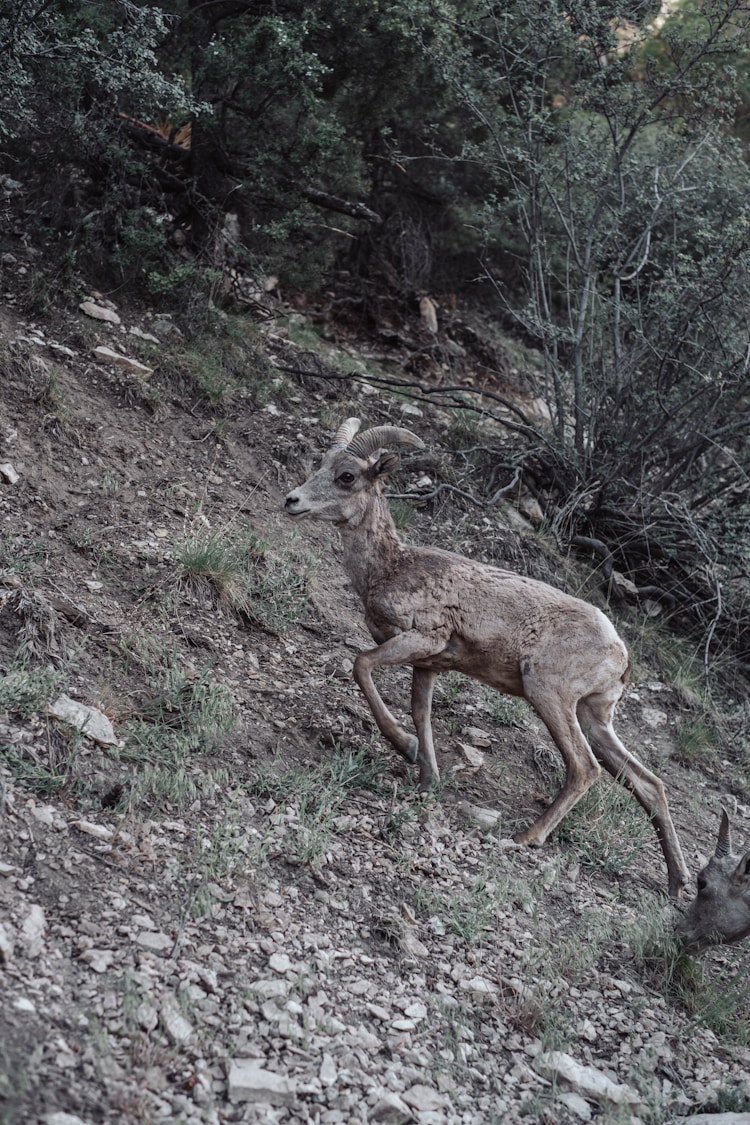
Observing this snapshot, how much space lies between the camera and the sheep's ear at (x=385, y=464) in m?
6.49

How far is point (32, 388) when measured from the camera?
8047mm

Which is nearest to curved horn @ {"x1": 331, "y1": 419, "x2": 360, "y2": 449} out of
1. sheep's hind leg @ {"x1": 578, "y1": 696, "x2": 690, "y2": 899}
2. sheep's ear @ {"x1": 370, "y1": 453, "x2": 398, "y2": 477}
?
sheep's ear @ {"x1": 370, "y1": 453, "x2": 398, "y2": 477}

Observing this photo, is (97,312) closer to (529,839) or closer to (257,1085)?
(529,839)

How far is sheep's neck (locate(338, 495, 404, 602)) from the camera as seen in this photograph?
6523 mm

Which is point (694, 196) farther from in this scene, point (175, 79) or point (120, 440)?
point (120, 440)

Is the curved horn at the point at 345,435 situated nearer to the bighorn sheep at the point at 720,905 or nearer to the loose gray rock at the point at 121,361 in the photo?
the loose gray rock at the point at 121,361

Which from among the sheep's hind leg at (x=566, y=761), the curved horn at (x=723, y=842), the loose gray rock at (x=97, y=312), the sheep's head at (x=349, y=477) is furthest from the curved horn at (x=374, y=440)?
the loose gray rock at (x=97, y=312)

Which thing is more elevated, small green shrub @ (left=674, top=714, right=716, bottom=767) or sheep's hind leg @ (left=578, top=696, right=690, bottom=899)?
sheep's hind leg @ (left=578, top=696, right=690, bottom=899)

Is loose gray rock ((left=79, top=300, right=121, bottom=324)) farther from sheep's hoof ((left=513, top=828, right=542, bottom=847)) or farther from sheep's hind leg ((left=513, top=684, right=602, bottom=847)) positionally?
sheep's hoof ((left=513, top=828, right=542, bottom=847))

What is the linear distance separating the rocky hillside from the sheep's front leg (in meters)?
0.18

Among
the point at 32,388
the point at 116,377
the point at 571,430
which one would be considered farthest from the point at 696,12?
the point at 32,388

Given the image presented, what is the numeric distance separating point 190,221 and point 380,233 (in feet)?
8.29

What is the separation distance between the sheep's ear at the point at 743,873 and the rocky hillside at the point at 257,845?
0.47 metres

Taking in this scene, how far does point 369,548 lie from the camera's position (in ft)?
21.6
